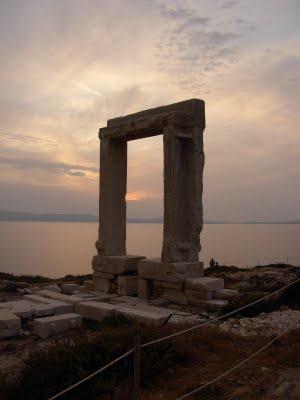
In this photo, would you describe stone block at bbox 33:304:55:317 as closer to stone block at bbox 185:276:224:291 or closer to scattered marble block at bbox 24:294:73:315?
scattered marble block at bbox 24:294:73:315

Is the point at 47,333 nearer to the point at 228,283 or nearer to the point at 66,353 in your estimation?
the point at 66,353

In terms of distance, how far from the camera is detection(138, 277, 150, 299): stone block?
1202 cm

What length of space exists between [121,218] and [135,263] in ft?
4.99

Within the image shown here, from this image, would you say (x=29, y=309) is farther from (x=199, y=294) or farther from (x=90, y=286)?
(x=90, y=286)

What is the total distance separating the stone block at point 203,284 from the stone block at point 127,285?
2010 millimetres

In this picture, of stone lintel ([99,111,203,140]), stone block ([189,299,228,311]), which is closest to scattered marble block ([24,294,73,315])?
stone block ([189,299,228,311])

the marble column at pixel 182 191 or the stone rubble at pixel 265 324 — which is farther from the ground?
the marble column at pixel 182 191

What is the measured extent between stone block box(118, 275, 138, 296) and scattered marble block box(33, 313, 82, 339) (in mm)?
3354

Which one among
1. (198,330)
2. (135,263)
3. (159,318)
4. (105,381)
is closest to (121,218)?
(135,263)

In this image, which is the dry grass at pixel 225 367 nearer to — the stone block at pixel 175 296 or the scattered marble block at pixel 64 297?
the stone block at pixel 175 296

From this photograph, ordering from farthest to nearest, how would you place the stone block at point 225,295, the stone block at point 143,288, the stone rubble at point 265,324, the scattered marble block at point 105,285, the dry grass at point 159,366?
1. the scattered marble block at point 105,285
2. the stone block at point 143,288
3. the stone block at point 225,295
4. the stone rubble at point 265,324
5. the dry grass at point 159,366

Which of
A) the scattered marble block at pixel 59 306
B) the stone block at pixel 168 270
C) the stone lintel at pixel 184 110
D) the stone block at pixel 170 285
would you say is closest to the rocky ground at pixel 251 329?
the stone block at pixel 170 285

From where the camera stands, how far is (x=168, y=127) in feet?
37.9

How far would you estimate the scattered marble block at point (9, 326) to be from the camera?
8.30 m
